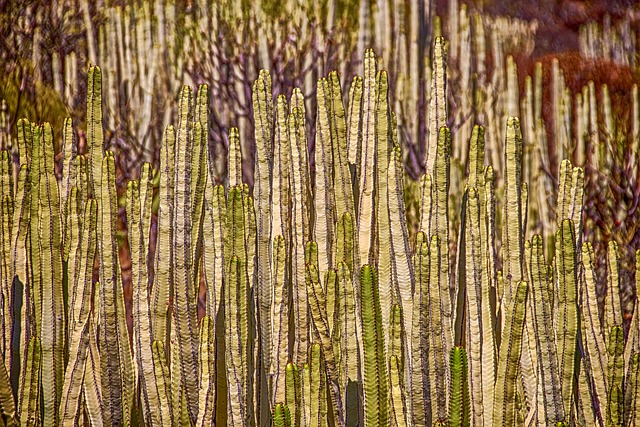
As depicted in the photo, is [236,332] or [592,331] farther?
[592,331]

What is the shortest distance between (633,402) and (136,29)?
2.06 metres

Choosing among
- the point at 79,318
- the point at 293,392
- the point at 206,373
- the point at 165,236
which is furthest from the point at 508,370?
the point at 79,318

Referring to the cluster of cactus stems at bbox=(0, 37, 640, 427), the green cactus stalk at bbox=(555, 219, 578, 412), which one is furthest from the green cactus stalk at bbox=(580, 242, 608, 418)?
the green cactus stalk at bbox=(555, 219, 578, 412)

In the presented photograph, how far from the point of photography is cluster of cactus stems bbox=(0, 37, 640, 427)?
34.8 inches

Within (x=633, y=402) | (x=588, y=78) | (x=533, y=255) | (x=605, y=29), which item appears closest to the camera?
(x=533, y=255)

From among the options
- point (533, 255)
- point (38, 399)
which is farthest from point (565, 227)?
point (38, 399)

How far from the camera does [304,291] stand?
0.94 meters

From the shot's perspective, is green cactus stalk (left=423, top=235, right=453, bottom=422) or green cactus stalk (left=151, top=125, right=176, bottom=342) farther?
green cactus stalk (left=151, top=125, right=176, bottom=342)

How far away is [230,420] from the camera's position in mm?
905

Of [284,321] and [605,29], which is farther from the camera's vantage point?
[605,29]

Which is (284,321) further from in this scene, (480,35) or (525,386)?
(480,35)

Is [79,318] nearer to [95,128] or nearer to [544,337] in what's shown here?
[95,128]

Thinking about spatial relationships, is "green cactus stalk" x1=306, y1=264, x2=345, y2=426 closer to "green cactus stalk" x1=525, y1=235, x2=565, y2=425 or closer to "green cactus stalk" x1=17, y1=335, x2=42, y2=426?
"green cactus stalk" x1=525, y1=235, x2=565, y2=425

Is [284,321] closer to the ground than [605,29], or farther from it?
closer to the ground
